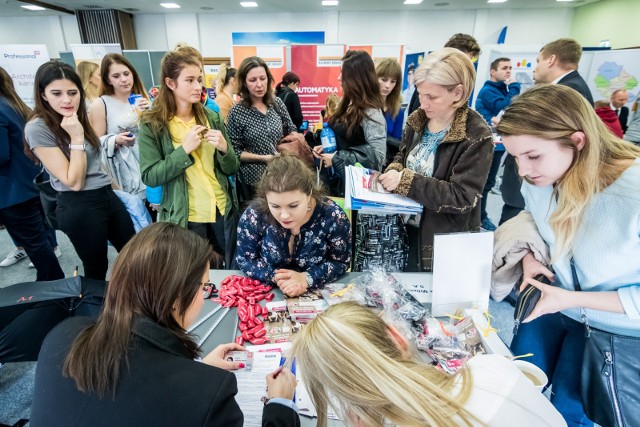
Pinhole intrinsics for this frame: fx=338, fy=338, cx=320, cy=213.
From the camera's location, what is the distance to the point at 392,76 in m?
2.77

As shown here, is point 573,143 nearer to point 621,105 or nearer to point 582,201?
point 582,201

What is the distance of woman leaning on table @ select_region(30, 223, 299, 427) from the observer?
0.72m

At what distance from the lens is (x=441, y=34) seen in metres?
10.6

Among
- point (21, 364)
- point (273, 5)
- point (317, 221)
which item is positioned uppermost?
point (273, 5)

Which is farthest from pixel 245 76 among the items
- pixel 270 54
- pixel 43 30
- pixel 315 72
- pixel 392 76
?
pixel 43 30

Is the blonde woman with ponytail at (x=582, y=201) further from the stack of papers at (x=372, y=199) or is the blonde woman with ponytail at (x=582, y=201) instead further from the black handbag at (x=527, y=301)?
the stack of papers at (x=372, y=199)

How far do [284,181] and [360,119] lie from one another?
91 cm

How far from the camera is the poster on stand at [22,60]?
4484 mm

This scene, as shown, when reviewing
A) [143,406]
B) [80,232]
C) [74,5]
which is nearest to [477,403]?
[143,406]

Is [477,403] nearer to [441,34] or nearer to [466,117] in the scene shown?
[466,117]

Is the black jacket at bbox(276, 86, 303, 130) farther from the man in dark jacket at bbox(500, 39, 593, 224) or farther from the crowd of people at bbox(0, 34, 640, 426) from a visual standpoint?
the man in dark jacket at bbox(500, 39, 593, 224)

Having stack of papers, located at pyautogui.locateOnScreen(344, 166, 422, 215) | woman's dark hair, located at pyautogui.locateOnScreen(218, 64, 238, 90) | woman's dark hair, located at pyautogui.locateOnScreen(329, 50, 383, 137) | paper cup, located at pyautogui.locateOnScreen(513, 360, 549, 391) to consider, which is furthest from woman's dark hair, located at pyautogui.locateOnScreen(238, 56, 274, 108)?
paper cup, located at pyautogui.locateOnScreen(513, 360, 549, 391)

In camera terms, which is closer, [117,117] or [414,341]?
[414,341]

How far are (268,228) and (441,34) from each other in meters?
11.3
